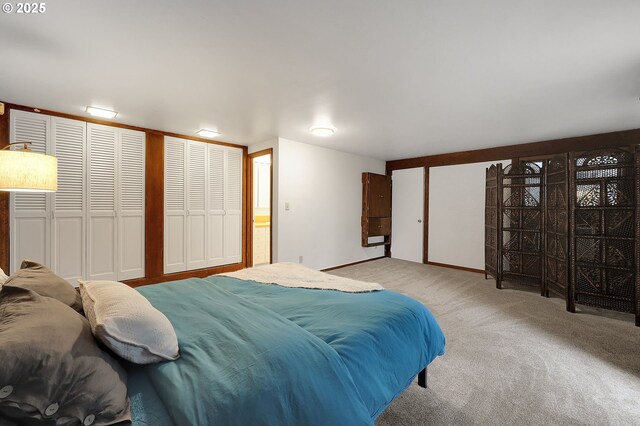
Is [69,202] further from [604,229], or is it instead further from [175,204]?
[604,229]

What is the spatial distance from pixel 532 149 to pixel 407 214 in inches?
99.2

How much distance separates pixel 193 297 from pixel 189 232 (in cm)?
308

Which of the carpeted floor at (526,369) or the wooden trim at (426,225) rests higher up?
the wooden trim at (426,225)

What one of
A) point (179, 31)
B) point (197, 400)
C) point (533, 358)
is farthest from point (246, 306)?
point (533, 358)

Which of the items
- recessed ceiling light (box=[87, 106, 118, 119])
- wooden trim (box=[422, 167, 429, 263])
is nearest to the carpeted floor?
wooden trim (box=[422, 167, 429, 263])

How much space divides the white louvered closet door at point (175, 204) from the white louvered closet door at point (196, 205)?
7 cm

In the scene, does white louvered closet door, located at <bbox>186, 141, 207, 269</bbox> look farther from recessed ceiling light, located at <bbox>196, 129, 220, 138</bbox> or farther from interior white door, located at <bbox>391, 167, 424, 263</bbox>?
interior white door, located at <bbox>391, 167, 424, 263</bbox>

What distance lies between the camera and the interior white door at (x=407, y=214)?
601cm

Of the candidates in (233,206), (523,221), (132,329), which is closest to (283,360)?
(132,329)

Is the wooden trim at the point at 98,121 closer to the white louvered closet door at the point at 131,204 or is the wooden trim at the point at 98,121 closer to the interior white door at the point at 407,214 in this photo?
the white louvered closet door at the point at 131,204

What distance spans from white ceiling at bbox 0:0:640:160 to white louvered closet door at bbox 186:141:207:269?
90 centimetres

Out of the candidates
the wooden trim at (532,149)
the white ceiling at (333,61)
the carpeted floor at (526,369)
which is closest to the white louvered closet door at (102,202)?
the white ceiling at (333,61)

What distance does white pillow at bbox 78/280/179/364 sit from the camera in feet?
3.18

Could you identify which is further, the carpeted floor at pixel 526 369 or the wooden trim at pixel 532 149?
the wooden trim at pixel 532 149
